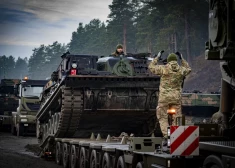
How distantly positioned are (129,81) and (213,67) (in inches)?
1596

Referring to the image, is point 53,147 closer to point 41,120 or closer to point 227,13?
point 41,120

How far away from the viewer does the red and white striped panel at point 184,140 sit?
24.9ft

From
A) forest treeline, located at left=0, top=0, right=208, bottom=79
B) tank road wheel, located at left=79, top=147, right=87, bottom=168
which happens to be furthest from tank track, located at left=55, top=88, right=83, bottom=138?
forest treeline, located at left=0, top=0, right=208, bottom=79

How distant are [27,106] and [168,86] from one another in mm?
19359

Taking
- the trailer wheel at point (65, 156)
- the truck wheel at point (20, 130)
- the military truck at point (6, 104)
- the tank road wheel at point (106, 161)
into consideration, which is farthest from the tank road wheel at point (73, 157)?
the military truck at point (6, 104)

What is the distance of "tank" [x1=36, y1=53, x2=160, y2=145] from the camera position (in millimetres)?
15625

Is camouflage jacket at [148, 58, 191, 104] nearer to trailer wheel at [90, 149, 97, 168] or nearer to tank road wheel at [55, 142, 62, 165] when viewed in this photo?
trailer wheel at [90, 149, 97, 168]

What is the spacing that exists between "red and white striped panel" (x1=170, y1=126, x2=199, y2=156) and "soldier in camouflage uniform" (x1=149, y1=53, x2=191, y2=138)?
9.49 feet

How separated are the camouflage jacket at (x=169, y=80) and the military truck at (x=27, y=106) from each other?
1855cm

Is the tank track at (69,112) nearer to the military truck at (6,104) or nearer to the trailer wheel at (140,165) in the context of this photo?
the trailer wheel at (140,165)

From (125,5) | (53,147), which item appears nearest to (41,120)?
(53,147)

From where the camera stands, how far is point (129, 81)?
624 inches

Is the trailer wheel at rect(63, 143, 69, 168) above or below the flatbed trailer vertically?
below

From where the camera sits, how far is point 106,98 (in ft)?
52.9
